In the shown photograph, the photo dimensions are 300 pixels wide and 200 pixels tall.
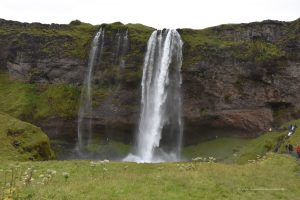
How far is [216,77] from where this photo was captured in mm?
65938

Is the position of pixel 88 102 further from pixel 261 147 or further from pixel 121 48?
pixel 261 147

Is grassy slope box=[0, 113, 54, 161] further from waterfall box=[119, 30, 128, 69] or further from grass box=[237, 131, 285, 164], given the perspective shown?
waterfall box=[119, 30, 128, 69]

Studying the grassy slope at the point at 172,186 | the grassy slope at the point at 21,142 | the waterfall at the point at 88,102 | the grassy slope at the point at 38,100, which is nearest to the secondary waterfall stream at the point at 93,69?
the waterfall at the point at 88,102

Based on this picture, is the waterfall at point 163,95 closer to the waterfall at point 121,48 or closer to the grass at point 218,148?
the grass at point 218,148

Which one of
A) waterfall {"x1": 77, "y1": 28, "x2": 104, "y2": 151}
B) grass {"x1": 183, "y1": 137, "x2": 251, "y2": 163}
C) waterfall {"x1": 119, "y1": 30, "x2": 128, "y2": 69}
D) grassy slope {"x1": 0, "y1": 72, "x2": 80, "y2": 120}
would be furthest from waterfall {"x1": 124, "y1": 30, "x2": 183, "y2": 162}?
grassy slope {"x1": 0, "y1": 72, "x2": 80, "y2": 120}

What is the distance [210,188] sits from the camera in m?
17.8

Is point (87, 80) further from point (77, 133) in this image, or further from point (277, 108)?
point (277, 108)

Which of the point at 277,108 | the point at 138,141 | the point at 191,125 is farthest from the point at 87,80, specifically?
the point at 277,108

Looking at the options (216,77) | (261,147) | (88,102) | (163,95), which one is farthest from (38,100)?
(261,147)

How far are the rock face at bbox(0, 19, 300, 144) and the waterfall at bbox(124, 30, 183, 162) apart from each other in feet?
4.51

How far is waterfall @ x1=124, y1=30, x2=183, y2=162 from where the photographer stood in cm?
6538

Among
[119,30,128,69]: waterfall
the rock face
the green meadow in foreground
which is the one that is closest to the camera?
the green meadow in foreground

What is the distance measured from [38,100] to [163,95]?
2282 cm

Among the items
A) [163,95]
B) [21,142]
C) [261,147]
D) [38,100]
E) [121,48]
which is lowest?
[261,147]
